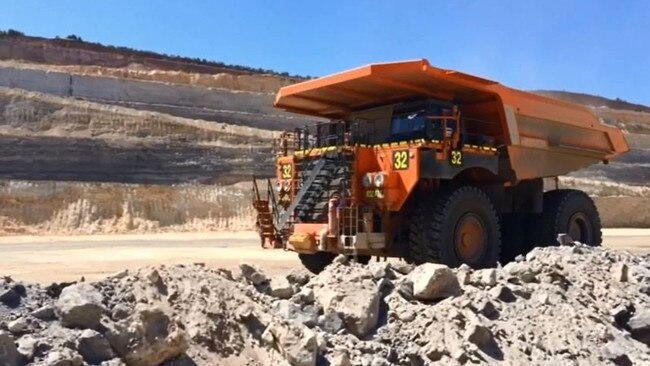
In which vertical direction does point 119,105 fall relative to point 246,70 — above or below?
below

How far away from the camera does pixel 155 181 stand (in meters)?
28.6

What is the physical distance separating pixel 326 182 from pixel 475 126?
2.34m

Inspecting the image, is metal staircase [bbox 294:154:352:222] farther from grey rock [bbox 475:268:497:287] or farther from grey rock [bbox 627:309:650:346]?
grey rock [bbox 627:309:650:346]

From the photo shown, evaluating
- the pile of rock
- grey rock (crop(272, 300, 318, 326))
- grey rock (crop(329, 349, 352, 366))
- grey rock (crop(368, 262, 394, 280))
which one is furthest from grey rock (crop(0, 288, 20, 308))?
grey rock (crop(368, 262, 394, 280))

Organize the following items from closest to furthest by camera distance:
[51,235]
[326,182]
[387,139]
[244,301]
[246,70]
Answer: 1. [244,301]
2. [326,182]
3. [387,139]
4. [51,235]
5. [246,70]

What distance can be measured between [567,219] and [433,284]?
5.74 meters

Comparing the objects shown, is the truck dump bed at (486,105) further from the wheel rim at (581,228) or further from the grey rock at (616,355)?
the grey rock at (616,355)

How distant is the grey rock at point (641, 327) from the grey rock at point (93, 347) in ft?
14.3

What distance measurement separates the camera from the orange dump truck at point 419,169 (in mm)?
7898

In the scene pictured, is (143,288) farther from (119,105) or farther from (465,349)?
(119,105)

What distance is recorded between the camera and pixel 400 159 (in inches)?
308

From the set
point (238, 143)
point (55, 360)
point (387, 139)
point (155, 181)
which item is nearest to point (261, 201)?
point (387, 139)

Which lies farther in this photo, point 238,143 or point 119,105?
point 119,105

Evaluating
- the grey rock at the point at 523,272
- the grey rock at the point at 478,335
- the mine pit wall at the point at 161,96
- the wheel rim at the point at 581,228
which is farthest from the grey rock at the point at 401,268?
the mine pit wall at the point at 161,96
